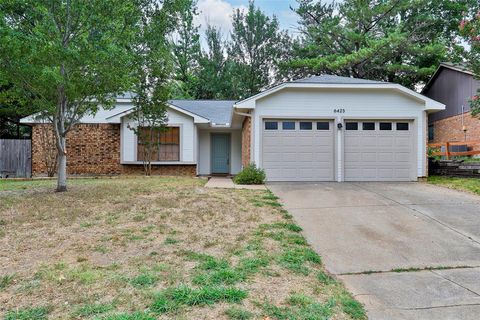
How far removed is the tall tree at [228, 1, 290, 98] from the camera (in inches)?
1121

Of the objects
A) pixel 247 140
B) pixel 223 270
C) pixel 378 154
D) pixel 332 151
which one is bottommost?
pixel 223 270

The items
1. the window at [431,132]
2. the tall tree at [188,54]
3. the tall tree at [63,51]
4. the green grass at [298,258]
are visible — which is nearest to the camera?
the green grass at [298,258]

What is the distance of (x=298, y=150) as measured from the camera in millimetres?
11461

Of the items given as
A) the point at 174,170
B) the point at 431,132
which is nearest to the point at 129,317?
the point at 174,170

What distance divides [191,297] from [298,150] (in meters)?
9.10

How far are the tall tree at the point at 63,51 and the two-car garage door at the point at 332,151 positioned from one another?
5.44 m

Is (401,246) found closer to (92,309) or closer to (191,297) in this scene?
(191,297)

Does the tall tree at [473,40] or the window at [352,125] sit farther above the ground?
the tall tree at [473,40]

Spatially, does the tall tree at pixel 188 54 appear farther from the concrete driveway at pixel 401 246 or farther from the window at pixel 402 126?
the concrete driveway at pixel 401 246

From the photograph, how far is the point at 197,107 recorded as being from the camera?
18375mm

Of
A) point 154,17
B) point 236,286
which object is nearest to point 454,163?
point 236,286

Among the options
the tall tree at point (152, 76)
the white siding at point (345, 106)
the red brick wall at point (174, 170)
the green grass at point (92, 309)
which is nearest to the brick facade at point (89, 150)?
the red brick wall at point (174, 170)

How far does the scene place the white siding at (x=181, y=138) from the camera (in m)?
14.6

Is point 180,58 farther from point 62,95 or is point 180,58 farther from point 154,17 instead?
point 62,95
